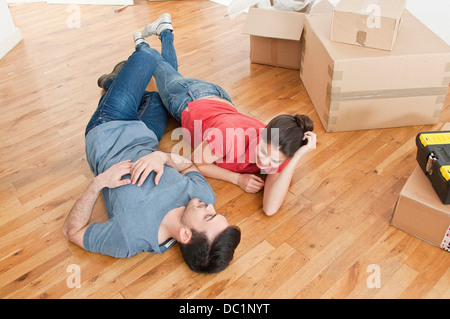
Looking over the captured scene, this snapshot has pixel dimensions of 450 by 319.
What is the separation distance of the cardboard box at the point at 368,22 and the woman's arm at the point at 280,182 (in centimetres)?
69

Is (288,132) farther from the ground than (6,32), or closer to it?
farther from the ground

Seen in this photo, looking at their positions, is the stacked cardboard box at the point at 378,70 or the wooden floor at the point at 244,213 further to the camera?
the stacked cardboard box at the point at 378,70

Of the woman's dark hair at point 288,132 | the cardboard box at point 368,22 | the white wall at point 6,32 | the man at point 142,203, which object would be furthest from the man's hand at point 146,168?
the white wall at point 6,32

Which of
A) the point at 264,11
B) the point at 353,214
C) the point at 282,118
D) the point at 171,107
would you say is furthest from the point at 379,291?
the point at 264,11

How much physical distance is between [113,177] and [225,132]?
0.48m

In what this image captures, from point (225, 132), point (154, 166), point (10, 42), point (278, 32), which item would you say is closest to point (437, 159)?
point (225, 132)

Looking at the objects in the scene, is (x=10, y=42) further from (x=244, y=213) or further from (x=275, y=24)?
(x=244, y=213)

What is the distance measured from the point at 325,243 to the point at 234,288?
399 millimetres

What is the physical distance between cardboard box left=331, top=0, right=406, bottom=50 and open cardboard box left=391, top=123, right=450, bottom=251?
0.70m

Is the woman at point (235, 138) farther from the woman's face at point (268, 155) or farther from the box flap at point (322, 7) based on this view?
Answer: the box flap at point (322, 7)

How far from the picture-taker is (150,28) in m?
2.63

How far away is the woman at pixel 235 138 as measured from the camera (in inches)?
62.1

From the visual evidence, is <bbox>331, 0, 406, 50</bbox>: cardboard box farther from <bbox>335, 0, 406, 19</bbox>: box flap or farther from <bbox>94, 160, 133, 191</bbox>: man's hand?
<bbox>94, 160, 133, 191</bbox>: man's hand

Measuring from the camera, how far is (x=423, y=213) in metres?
1.49
